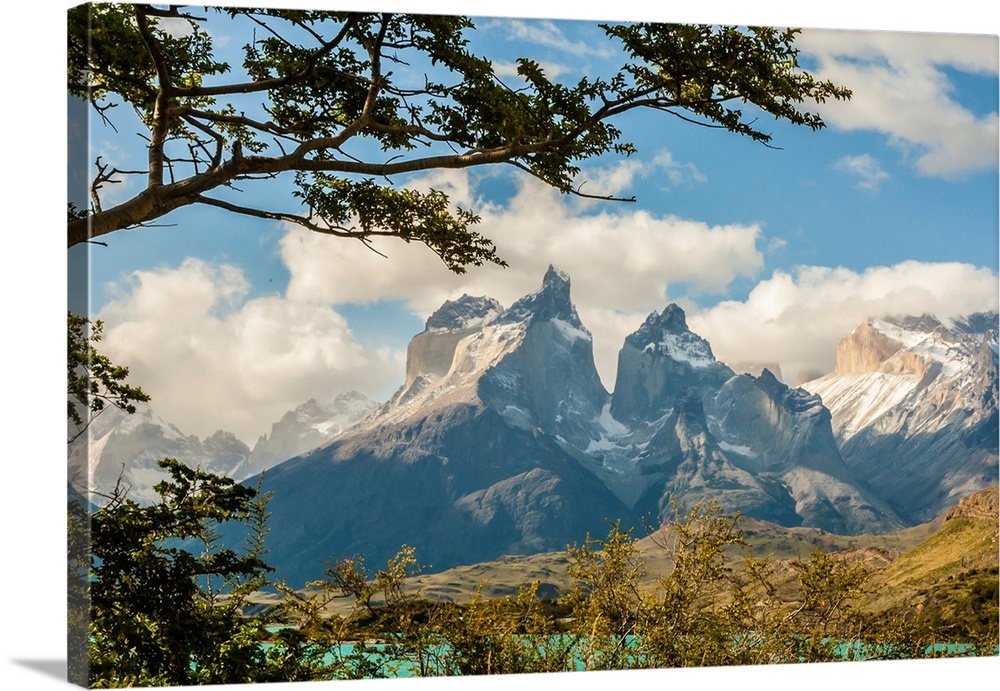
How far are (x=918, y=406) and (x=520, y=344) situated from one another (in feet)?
10.8

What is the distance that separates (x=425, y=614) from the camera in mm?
A: 7176

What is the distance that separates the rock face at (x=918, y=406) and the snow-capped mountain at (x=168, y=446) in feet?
12.3

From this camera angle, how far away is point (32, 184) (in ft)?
21.0

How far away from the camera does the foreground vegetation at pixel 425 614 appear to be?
643 cm

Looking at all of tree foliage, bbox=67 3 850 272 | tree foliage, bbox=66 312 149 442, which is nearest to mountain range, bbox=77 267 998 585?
tree foliage, bbox=67 3 850 272

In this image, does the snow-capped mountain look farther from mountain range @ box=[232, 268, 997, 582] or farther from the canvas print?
mountain range @ box=[232, 268, 997, 582]

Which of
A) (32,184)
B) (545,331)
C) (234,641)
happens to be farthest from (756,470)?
(32,184)

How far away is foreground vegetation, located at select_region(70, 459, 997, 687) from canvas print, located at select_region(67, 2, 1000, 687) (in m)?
0.02

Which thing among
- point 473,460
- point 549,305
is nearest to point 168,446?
point 473,460

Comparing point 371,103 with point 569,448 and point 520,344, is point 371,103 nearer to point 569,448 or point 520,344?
point 520,344

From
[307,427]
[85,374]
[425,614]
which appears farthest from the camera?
[307,427]

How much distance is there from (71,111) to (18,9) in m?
0.88

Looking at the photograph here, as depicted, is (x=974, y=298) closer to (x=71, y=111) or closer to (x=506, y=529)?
(x=506, y=529)

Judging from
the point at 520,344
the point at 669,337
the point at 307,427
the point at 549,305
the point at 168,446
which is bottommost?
the point at 168,446
